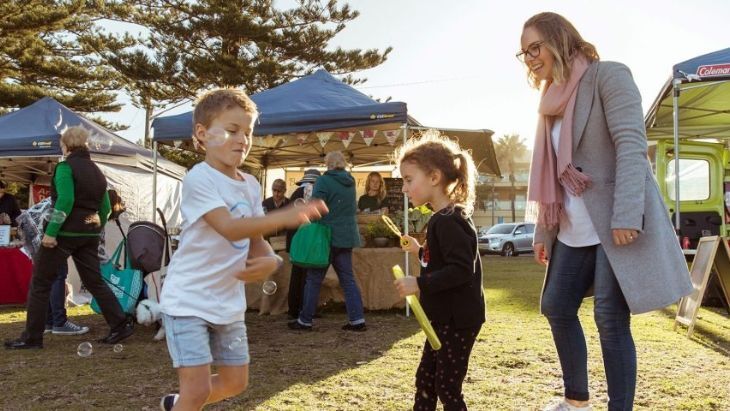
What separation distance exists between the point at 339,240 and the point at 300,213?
476 centimetres

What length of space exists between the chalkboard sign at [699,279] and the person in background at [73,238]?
5264 millimetres

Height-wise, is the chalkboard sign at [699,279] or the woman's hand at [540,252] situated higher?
the woman's hand at [540,252]

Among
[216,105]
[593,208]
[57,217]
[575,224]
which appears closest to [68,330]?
[57,217]

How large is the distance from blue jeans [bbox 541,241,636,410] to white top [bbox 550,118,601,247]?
0.03 meters

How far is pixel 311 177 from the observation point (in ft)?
24.8

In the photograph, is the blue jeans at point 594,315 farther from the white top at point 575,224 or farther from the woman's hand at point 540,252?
the woman's hand at point 540,252

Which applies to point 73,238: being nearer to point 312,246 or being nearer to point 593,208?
point 312,246

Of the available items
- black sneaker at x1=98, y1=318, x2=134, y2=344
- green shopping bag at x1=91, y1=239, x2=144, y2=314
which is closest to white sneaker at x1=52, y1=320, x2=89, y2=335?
green shopping bag at x1=91, y1=239, x2=144, y2=314

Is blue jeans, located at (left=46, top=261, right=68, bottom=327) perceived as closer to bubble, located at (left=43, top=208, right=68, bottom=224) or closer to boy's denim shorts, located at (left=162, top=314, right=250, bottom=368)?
bubble, located at (left=43, top=208, right=68, bottom=224)

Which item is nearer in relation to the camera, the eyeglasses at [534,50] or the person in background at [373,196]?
the eyeglasses at [534,50]

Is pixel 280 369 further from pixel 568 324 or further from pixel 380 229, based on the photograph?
pixel 380 229

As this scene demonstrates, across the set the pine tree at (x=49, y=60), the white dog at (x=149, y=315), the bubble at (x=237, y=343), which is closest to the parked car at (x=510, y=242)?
the pine tree at (x=49, y=60)

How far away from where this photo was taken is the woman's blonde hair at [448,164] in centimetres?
289

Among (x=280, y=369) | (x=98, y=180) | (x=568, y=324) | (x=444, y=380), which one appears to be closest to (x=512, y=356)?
(x=280, y=369)
